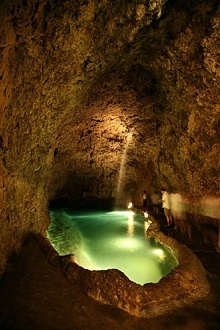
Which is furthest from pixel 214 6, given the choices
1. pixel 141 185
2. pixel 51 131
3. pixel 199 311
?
pixel 141 185

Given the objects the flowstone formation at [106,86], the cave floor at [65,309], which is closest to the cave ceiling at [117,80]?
the flowstone formation at [106,86]

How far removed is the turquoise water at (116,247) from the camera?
5.79m

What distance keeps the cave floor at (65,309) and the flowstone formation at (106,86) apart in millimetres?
816

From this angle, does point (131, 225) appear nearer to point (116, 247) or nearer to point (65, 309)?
point (116, 247)

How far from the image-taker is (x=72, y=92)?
311 inches

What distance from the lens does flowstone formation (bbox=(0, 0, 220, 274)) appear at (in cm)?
528

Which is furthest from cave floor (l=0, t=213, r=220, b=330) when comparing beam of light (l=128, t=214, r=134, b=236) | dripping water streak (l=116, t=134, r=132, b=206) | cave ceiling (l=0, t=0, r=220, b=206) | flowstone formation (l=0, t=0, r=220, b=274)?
dripping water streak (l=116, t=134, r=132, b=206)

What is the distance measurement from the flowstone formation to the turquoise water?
1.23 metres

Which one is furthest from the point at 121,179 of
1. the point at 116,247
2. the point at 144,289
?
the point at 144,289

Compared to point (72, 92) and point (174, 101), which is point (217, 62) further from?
point (72, 92)

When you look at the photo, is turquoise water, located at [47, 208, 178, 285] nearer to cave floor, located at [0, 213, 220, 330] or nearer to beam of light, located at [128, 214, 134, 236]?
beam of light, located at [128, 214, 134, 236]

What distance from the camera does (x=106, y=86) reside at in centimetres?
948

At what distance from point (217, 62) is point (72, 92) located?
4168mm

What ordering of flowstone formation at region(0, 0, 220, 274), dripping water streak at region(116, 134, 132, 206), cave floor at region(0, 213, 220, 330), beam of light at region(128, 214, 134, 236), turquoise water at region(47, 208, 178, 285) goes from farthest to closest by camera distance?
dripping water streak at region(116, 134, 132, 206) < beam of light at region(128, 214, 134, 236) < turquoise water at region(47, 208, 178, 285) < flowstone formation at region(0, 0, 220, 274) < cave floor at region(0, 213, 220, 330)
